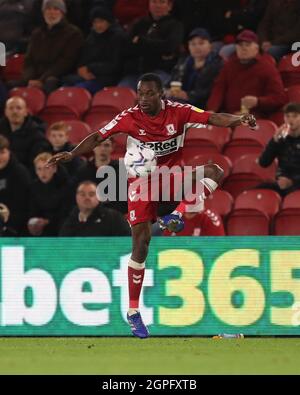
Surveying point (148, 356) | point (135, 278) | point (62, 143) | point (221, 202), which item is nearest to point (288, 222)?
point (221, 202)

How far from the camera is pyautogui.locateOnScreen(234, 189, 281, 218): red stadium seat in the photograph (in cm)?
1348

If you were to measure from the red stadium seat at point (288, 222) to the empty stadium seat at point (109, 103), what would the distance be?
307cm

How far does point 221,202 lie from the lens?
543 inches

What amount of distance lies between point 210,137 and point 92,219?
262 cm

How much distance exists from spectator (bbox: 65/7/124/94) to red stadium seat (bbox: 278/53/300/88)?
7.46 ft

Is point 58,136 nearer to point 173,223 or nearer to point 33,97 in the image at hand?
point 33,97

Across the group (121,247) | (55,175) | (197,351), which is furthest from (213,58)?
(197,351)

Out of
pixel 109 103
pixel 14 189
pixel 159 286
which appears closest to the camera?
pixel 159 286

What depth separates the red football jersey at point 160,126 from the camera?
411 inches

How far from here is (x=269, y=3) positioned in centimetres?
1541

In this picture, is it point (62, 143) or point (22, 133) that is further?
point (22, 133)

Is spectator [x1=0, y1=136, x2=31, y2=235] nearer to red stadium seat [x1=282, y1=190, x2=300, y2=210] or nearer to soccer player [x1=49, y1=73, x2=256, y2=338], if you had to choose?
red stadium seat [x1=282, y1=190, x2=300, y2=210]

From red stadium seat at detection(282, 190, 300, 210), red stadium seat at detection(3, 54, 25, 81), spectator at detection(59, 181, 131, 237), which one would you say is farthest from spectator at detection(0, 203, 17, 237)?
red stadium seat at detection(3, 54, 25, 81)

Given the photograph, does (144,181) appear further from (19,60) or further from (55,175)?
(19,60)
